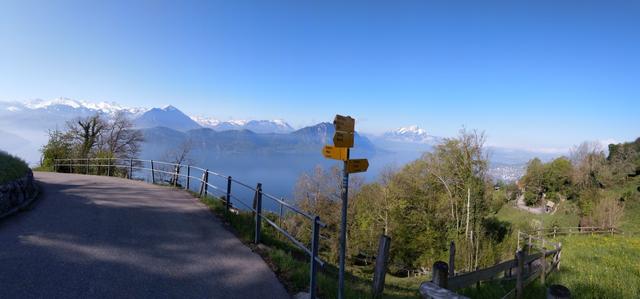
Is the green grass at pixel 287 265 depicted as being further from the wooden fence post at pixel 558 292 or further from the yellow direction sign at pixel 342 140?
the wooden fence post at pixel 558 292

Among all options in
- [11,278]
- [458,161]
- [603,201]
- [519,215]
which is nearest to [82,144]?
[11,278]

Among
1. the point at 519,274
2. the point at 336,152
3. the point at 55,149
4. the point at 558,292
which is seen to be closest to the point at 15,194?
the point at 336,152

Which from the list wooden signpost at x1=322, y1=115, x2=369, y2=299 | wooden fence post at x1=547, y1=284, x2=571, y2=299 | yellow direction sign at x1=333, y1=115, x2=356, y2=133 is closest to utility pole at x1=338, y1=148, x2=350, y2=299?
wooden signpost at x1=322, y1=115, x2=369, y2=299

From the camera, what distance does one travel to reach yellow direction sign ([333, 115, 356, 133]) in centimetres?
366

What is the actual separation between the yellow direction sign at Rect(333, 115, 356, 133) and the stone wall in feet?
25.6

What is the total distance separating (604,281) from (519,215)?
43.6m

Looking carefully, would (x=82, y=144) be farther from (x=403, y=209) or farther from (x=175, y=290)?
(x=175, y=290)

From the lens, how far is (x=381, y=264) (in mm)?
4570

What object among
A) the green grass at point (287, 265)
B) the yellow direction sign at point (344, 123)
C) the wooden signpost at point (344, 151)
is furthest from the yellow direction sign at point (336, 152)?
the green grass at point (287, 265)

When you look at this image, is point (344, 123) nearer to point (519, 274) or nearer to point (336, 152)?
point (336, 152)

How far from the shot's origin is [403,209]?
29.8m

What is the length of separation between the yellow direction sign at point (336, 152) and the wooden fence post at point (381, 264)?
1397 mm

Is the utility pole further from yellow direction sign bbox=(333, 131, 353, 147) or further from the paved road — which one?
the paved road

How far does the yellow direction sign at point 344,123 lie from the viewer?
366cm
